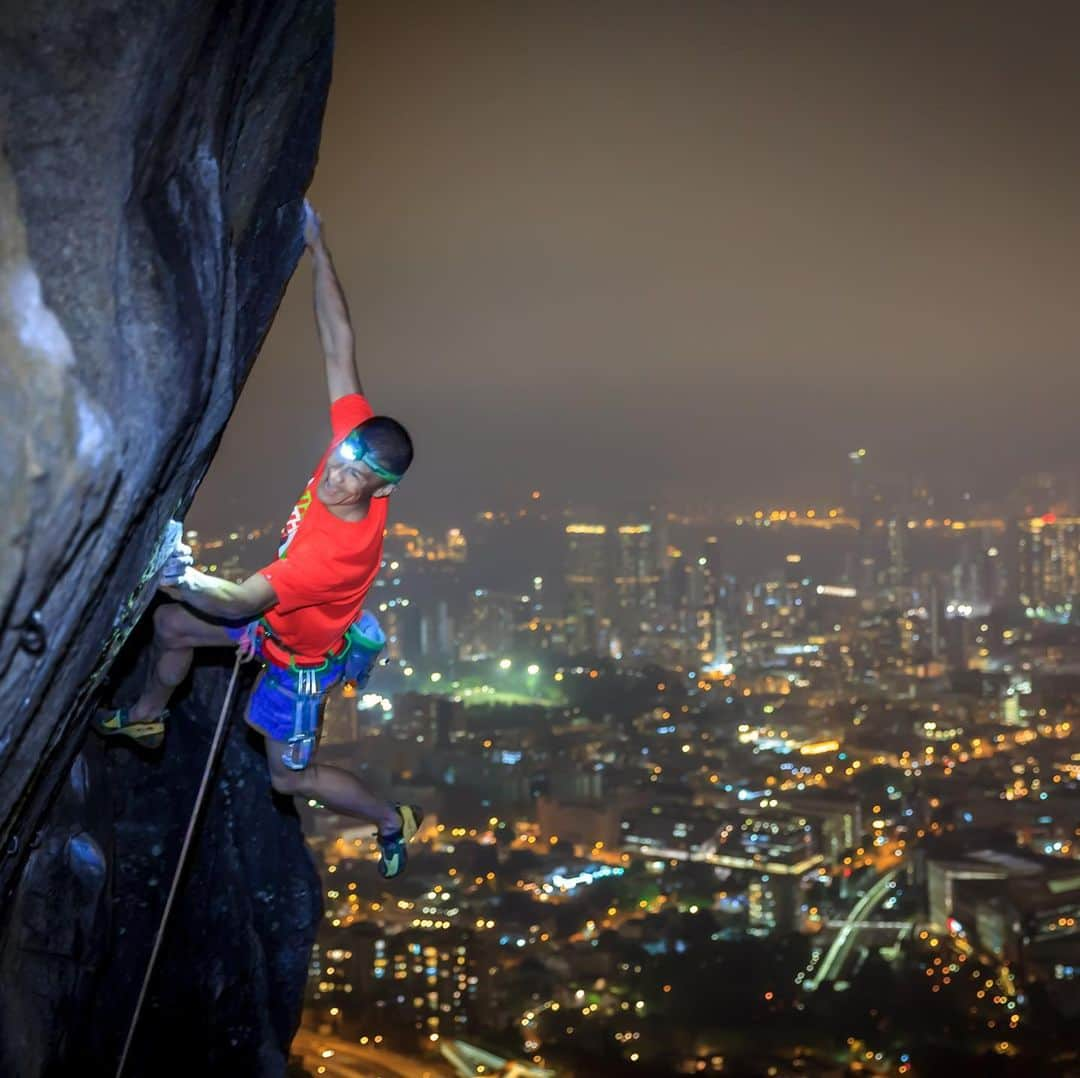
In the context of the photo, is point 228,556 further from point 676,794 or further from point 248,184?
point 248,184

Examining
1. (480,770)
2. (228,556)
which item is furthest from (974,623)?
(228,556)

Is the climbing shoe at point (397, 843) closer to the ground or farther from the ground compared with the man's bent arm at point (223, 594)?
closer to the ground

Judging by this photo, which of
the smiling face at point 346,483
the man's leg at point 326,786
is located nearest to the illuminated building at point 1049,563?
the man's leg at point 326,786

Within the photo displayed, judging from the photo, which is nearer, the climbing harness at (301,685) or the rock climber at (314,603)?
the rock climber at (314,603)

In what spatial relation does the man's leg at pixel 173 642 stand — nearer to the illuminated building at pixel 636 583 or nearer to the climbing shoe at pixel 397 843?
the climbing shoe at pixel 397 843

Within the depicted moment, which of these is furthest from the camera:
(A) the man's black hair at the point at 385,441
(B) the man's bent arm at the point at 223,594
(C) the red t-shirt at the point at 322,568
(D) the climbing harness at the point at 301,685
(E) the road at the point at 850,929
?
(E) the road at the point at 850,929

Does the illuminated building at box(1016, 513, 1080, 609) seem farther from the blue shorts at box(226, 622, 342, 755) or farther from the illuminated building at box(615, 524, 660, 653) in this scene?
the blue shorts at box(226, 622, 342, 755)

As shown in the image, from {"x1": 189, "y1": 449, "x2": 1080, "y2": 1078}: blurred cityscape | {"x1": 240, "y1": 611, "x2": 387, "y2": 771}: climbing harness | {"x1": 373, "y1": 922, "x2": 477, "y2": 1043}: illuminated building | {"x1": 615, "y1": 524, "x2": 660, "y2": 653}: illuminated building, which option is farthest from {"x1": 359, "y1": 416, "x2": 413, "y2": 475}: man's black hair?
{"x1": 615, "y1": 524, "x2": 660, "y2": 653}: illuminated building
